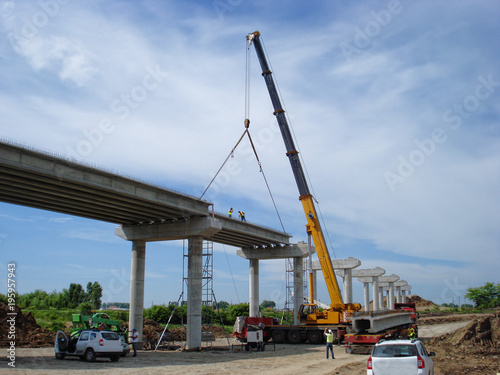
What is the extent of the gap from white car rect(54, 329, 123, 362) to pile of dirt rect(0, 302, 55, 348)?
405 inches

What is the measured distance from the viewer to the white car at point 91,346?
76.2 ft

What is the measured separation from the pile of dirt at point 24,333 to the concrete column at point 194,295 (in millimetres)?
10550

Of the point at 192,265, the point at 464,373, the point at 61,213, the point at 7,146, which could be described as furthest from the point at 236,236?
the point at 464,373

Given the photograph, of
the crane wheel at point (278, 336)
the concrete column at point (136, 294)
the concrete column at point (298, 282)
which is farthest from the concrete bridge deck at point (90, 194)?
the concrete column at point (298, 282)

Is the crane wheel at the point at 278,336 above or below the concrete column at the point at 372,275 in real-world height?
below

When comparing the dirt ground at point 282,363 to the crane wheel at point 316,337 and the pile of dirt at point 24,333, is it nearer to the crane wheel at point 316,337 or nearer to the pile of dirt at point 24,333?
the crane wheel at point 316,337

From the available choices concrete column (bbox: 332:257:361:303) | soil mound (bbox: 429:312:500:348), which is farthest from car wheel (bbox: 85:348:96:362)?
concrete column (bbox: 332:257:361:303)

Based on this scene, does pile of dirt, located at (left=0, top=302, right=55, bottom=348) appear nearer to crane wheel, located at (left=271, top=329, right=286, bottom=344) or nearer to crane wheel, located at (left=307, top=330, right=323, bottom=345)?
crane wheel, located at (left=271, top=329, right=286, bottom=344)

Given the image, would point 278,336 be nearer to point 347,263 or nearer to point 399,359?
point 347,263

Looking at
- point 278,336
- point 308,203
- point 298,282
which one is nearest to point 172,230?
point 308,203

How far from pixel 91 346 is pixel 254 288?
1183 inches

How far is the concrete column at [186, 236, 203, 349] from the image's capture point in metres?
33.3

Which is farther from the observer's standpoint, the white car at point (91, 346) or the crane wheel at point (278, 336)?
the crane wheel at point (278, 336)

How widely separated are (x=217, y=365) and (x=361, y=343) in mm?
9108
